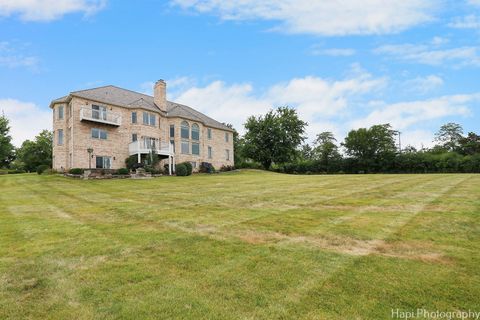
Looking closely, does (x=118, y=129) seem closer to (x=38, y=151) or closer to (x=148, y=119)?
(x=148, y=119)

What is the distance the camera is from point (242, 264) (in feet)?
14.1

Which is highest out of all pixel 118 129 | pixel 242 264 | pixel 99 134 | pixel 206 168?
pixel 118 129

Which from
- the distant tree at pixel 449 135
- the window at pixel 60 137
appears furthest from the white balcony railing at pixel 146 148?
the distant tree at pixel 449 135

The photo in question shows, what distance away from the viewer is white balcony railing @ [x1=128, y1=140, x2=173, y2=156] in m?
28.3

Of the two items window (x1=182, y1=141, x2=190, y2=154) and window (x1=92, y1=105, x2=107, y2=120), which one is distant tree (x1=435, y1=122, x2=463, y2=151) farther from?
window (x1=92, y1=105, x2=107, y2=120)

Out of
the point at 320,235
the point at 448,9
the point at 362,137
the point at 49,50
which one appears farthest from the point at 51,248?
the point at 362,137

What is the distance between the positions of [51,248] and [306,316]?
470cm

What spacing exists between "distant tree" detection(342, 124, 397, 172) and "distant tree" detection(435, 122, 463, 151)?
20075mm

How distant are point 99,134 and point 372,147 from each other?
137ft

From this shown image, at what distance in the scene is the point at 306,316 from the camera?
2916 millimetres

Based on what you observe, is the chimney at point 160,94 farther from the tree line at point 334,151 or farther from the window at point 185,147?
the tree line at point 334,151

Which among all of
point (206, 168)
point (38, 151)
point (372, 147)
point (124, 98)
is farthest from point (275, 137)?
point (38, 151)

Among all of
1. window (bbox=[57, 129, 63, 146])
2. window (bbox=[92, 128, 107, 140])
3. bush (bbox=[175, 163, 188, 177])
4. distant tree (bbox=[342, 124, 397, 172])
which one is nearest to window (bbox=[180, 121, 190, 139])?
bush (bbox=[175, 163, 188, 177])

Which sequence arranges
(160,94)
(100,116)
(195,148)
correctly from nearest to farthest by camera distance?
(100,116), (160,94), (195,148)
